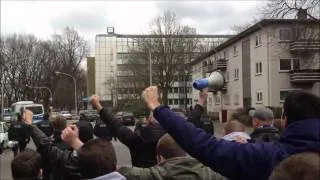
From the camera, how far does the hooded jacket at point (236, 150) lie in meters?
2.96

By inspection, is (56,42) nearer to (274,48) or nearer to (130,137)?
(274,48)

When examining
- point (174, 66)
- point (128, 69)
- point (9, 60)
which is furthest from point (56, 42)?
point (174, 66)

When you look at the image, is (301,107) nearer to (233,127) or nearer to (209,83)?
(209,83)

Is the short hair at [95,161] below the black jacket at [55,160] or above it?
above

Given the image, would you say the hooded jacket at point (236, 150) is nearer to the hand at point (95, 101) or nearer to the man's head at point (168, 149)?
the man's head at point (168, 149)

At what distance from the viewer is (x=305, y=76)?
162 ft

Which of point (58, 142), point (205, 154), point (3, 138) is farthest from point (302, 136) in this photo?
point (3, 138)

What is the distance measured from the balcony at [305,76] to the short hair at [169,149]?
153ft

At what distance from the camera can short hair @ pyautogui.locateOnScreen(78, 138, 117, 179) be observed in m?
3.41

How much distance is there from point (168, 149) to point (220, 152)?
3.84ft

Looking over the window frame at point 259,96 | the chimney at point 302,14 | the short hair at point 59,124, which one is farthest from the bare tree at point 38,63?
the short hair at point 59,124

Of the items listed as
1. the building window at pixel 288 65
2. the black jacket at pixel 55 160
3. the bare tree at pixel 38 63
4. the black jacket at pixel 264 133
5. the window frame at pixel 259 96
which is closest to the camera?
the black jacket at pixel 55 160

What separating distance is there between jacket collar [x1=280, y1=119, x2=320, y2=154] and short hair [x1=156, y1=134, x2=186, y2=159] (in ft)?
3.49

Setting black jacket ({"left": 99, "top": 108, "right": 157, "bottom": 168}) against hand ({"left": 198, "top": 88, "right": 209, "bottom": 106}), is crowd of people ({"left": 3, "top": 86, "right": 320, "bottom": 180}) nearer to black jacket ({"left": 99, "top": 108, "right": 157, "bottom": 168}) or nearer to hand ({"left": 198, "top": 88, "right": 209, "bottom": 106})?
hand ({"left": 198, "top": 88, "right": 209, "bottom": 106})
